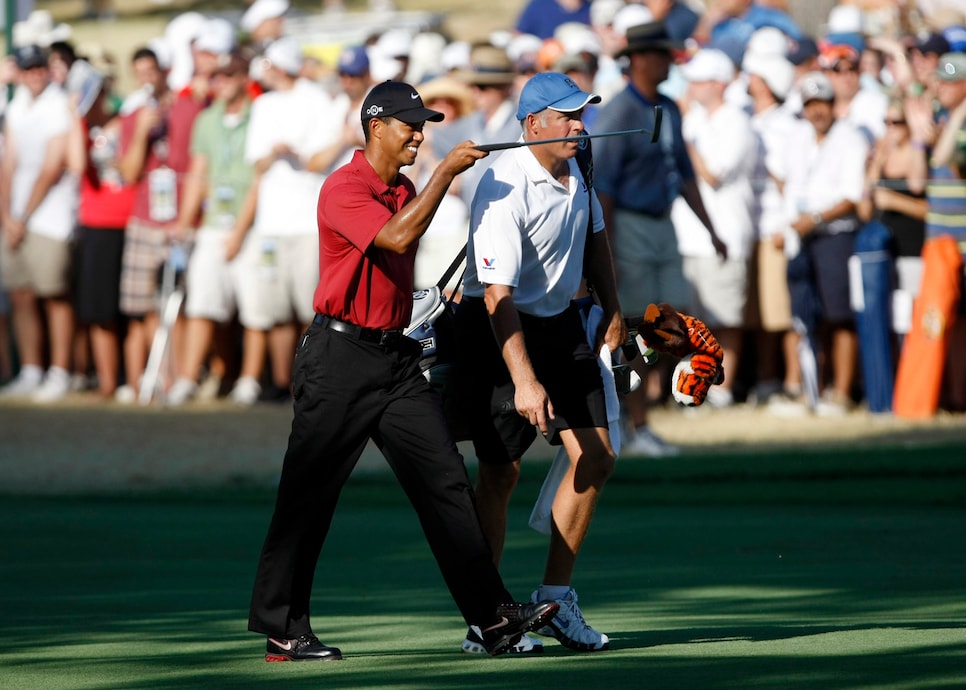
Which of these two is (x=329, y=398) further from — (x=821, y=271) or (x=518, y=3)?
(x=518, y=3)

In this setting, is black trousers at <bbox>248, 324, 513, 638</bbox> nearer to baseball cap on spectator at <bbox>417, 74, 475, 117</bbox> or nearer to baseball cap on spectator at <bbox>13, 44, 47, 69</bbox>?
baseball cap on spectator at <bbox>417, 74, 475, 117</bbox>

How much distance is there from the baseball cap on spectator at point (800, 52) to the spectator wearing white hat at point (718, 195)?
1660 millimetres

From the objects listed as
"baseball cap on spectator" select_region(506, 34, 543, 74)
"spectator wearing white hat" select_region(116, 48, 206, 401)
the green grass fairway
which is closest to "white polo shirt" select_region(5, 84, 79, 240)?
"spectator wearing white hat" select_region(116, 48, 206, 401)

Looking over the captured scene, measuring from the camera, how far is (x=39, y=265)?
1597 cm

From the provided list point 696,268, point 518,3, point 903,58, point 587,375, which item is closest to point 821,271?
point 696,268

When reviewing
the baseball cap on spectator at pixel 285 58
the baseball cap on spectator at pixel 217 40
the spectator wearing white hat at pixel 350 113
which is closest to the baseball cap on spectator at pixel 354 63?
the spectator wearing white hat at pixel 350 113

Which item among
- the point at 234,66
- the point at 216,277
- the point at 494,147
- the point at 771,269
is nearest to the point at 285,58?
the point at 234,66

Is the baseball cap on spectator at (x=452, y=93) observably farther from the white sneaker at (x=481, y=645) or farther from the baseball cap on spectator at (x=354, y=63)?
the white sneaker at (x=481, y=645)

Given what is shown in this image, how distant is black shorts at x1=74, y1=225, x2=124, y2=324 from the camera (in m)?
15.7

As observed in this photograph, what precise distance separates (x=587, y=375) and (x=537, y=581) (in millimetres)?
1768

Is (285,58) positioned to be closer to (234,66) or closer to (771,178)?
(234,66)

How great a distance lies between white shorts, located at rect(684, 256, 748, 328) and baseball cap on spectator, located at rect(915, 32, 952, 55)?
83.0 inches

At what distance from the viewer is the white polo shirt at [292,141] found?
14898mm

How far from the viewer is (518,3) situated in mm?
33031
